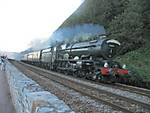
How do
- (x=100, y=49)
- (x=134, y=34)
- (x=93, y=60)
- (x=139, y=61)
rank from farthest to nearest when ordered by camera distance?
1. (x=134, y=34)
2. (x=139, y=61)
3. (x=93, y=60)
4. (x=100, y=49)

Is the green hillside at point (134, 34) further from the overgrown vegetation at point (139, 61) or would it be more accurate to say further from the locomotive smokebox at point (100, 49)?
the locomotive smokebox at point (100, 49)

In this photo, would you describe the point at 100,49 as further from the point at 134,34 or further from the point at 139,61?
the point at 134,34

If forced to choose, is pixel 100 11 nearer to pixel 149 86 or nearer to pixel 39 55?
pixel 39 55

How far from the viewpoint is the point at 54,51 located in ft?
123

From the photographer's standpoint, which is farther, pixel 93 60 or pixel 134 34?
pixel 134 34

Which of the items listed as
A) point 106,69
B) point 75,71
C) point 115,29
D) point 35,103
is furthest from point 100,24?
point 35,103

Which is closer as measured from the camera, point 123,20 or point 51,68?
point 123,20

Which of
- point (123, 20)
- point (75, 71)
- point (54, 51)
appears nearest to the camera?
point (75, 71)

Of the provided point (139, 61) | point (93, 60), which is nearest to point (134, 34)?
point (139, 61)

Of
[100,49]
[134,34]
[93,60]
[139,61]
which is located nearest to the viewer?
[100,49]

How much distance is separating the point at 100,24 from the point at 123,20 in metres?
9.69

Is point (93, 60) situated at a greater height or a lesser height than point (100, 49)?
lesser

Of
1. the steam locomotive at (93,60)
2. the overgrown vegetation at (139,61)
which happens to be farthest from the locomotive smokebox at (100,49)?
the overgrown vegetation at (139,61)

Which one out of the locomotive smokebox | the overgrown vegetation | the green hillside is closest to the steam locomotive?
the locomotive smokebox
